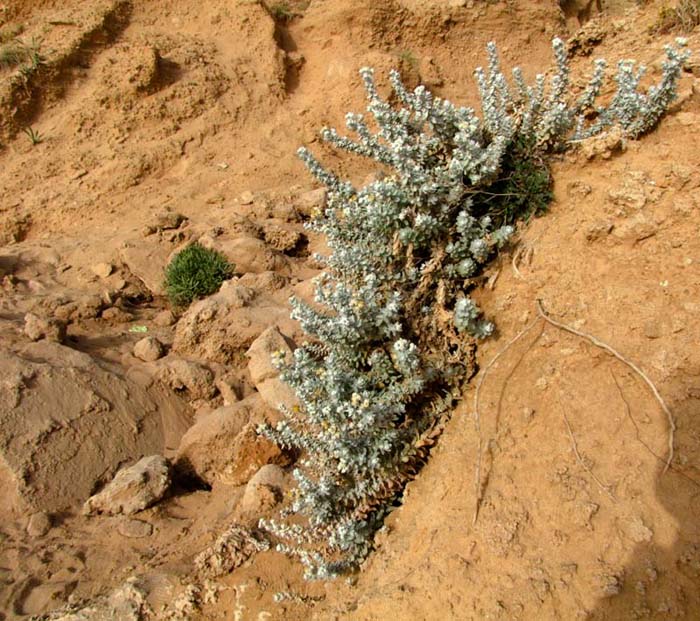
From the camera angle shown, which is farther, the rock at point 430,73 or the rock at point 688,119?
the rock at point 430,73

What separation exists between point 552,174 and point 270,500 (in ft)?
7.66

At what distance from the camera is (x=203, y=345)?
4.95 metres

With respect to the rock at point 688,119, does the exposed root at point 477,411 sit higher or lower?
lower

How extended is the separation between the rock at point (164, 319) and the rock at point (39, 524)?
2.33 meters

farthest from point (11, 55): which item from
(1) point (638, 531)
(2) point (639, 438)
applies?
(1) point (638, 531)

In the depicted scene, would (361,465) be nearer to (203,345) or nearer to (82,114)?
(203,345)

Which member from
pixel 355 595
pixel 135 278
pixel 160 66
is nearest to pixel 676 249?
pixel 355 595

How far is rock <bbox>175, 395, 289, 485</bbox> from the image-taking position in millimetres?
3584

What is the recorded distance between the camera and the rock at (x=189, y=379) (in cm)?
462

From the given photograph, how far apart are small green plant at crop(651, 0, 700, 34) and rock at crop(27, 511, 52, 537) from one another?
5.24m

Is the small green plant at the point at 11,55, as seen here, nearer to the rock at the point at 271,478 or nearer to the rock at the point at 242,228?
the rock at the point at 242,228

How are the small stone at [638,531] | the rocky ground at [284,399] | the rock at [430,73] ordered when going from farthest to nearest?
1. the rock at [430,73]
2. the rocky ground at [284,399]
3. the small stone at [638,531]

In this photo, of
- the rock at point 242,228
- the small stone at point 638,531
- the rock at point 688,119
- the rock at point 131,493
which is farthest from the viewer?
the rock at point 242,228

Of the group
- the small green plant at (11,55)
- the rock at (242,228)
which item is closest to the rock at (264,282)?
the rock at (242,228)
